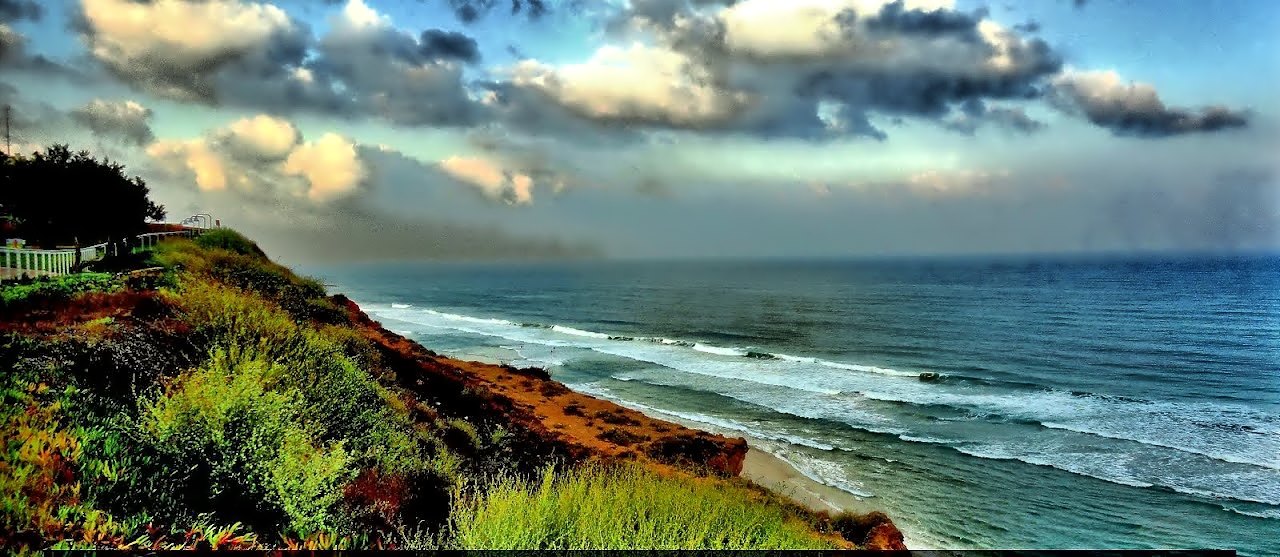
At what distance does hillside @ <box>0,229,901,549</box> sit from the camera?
600 centimetres

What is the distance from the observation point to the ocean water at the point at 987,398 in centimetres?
1880

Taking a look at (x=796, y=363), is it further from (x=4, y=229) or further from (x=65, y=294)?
(x=4, y=229)

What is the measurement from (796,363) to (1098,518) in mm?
24007

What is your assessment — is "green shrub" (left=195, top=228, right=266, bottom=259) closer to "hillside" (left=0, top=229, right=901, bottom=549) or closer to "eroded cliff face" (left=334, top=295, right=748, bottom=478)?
"eroded cliff face" (left=334, top=295, right=748, bottom=478)

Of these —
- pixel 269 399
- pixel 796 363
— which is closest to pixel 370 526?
pixel 269 399

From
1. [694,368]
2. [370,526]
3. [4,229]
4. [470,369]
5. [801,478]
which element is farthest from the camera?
[694,368]

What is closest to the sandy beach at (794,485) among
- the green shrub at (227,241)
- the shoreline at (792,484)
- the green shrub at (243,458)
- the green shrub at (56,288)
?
the shoreline at (792,484)

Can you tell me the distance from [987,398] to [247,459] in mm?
34290

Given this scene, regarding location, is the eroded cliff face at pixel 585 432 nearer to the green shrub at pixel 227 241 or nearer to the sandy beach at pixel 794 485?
the sandy beach at pixel 794 485

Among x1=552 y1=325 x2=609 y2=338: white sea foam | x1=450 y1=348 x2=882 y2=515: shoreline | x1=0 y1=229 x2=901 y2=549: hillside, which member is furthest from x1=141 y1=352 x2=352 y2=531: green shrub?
x1=552 y1=325 x2=609 y2=338: white sea foam

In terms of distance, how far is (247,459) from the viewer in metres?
7.05

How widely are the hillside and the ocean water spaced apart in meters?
7.73

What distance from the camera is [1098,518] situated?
59.9 ft

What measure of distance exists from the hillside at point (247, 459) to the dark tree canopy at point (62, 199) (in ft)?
38.7
